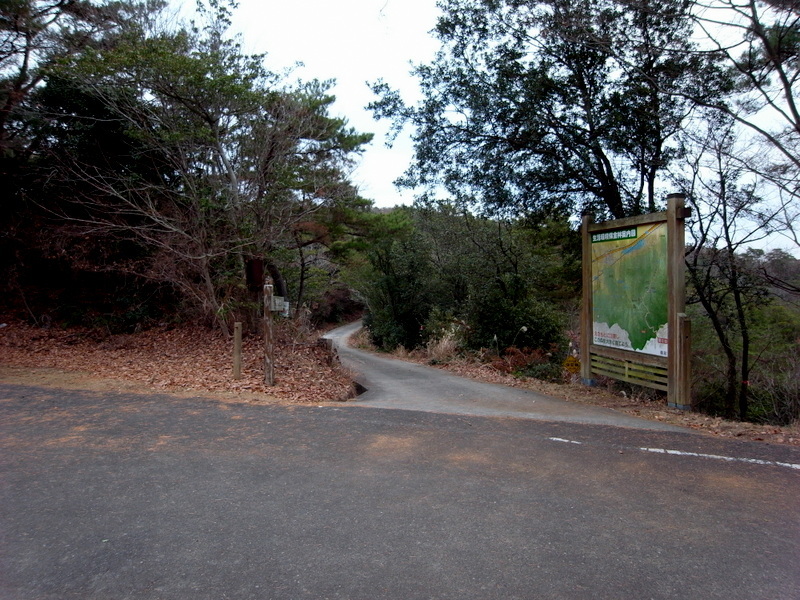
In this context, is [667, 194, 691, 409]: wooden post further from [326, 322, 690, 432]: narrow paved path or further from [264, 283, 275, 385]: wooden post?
[264, 283, 275, 385]: wooden post

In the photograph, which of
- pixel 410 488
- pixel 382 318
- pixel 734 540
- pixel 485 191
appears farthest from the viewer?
pixel 382 318

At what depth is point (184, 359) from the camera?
37.7 feet

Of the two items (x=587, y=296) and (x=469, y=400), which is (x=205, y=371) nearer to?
(x=469, y=400)

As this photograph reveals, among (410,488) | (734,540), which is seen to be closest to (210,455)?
(410,488)

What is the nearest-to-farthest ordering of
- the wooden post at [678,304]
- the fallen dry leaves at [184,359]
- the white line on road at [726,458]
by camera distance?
1. the white line on road at [726,458]
2. the wooden post at [678,304]
3. the fallen dry leaves at [184,359]

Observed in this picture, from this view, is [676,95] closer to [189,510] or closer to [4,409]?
[189,510]

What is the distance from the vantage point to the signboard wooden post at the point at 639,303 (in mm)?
7859

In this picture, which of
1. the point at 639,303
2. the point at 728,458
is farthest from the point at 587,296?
the point at 728,458

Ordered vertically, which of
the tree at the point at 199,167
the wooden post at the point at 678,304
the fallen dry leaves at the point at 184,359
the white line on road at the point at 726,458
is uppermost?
the tree at the point at 199,167

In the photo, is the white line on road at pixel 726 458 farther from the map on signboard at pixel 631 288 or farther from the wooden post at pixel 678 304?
the map on signboard at pixel 631 288

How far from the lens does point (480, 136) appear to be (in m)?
11.0

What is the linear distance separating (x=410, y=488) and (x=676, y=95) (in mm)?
8512

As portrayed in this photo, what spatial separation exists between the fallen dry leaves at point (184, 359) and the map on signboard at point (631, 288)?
4.88m

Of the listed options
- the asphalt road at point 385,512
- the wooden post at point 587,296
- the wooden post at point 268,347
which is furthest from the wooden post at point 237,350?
the wooden post at point 587,296
